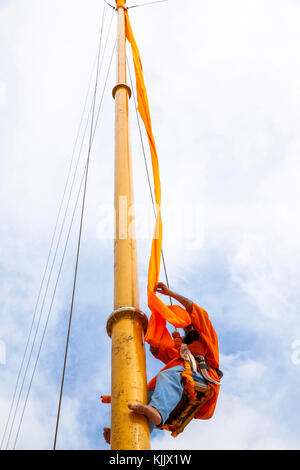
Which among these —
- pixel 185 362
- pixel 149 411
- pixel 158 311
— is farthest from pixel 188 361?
pixel 149 411

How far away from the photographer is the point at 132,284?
448cm

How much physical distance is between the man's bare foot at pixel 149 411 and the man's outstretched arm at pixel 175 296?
4.05ft

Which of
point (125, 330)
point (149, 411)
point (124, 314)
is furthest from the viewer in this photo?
point (124, 314)

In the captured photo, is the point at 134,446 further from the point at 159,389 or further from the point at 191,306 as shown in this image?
the point at 191,306

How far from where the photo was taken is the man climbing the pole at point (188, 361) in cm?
401

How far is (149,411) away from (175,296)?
1330mm

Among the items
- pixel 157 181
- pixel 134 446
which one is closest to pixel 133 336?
pixel 134 446

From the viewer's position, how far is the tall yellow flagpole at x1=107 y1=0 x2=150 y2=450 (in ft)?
11.6

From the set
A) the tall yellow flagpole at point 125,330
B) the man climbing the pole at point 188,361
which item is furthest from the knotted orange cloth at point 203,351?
the tall yellow flagpole at point 125,330

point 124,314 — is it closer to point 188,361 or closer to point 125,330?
point 125,330

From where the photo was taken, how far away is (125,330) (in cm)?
409

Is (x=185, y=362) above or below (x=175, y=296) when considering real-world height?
below

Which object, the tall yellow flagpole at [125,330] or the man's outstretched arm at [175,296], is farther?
the man's outstretched arm at [175,296]

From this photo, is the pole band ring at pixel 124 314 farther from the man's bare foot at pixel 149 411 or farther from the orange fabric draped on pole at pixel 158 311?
the man's bare foot at pixel 149 411
